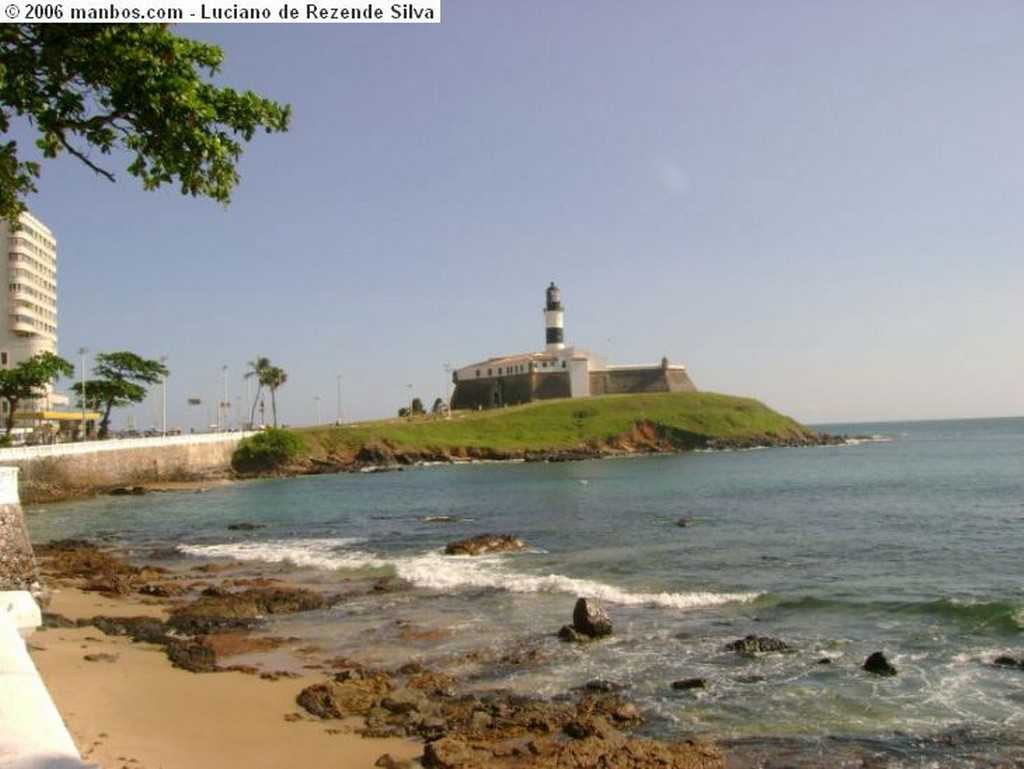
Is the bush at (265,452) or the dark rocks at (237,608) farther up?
the bush at (265,452)

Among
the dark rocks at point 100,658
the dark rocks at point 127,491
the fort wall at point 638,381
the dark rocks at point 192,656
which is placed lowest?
the dark rocks at point 192,656

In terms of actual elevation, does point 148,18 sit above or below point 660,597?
above

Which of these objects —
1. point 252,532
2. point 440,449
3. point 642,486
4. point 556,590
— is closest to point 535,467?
point 440,449

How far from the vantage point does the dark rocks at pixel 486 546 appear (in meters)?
31.9

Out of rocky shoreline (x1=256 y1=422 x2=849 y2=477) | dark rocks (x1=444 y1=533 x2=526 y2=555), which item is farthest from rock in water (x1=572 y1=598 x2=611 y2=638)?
rocky shoreline (x1=256 y1=422 x2=849 y2=477)

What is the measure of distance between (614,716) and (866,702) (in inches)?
162

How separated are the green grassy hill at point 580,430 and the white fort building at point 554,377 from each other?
6742 mm

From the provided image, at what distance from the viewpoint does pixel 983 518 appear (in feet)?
128

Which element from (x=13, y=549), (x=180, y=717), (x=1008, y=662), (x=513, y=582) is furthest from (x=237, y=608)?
(x=1008, y=662)

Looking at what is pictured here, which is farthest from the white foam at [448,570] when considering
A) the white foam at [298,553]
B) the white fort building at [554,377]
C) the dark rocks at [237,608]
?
the white fort building at [554,377]

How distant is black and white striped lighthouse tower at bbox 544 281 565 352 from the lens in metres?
146

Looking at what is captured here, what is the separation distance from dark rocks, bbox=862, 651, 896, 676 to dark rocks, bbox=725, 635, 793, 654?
178cm

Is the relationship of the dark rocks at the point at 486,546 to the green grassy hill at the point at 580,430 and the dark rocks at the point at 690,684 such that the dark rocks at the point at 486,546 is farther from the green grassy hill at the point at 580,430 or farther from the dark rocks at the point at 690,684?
the green grassy hill at the point at 580,430

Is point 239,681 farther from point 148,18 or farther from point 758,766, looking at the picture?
point 148,18
